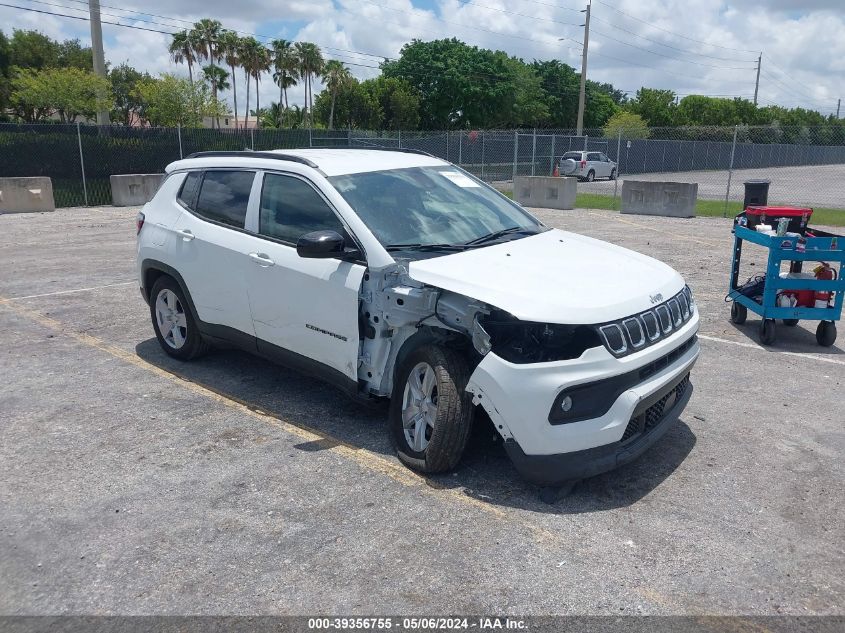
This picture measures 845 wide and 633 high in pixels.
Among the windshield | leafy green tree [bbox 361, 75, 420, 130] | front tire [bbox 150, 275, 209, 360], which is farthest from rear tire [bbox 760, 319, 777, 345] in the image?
leafy green tree [bbox 361, 75, 420, 130]

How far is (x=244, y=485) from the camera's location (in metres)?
4.25

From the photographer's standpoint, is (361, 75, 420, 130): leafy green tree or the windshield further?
(361, 75, 420, 130): leafy green tree

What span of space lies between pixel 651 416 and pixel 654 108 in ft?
248

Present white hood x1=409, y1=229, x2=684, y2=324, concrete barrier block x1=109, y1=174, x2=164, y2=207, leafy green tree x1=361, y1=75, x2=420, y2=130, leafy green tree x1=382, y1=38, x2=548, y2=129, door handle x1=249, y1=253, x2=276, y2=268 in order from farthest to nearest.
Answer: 1. leafy green tree x1=382, y1=38, x2=548, y2=129
2. leafy green tree x1=361, y1=75, x2=420, y2=130
3. concrete barrier block x1=109, y1=174, x2=164, y2=207
4. door handle x1=249, y1=253, x2=276, y2=268
5. white hood x1=409, y1=229, x2=684, y2=324

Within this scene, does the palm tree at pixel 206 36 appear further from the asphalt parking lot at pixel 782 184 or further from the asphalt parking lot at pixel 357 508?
the asphalt parking lot at pixel 357 508

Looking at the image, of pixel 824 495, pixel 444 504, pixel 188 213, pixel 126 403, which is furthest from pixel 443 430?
pixel 188 213

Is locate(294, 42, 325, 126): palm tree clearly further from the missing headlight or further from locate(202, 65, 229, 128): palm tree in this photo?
the missing headlight

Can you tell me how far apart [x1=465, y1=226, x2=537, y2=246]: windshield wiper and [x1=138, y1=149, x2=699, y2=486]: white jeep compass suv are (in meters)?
0.02

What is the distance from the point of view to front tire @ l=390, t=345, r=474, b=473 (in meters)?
4.06

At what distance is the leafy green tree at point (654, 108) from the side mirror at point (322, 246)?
74.3m

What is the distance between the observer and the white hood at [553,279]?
3.81m

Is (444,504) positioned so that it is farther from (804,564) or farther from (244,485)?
(804,564)

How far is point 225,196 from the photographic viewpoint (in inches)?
226

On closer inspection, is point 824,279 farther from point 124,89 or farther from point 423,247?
point 124,89
